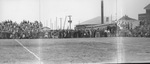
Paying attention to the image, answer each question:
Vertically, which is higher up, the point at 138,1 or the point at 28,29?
the point at 138,1

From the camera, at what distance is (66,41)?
6.15 m

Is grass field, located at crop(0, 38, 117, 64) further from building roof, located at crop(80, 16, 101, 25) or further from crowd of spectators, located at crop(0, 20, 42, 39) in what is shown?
building roof, located at crop(80, 16, 101, 25)

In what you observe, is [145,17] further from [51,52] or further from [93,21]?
[51,52]

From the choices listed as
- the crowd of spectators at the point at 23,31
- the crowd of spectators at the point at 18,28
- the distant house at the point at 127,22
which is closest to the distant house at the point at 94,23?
the crowd of spectators at the point at 23,31

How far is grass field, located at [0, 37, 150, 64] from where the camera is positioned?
16.1ft

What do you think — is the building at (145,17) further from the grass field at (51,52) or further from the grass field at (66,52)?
the grass field at (51,52)

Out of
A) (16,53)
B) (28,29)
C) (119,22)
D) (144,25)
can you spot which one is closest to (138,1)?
(119,22)

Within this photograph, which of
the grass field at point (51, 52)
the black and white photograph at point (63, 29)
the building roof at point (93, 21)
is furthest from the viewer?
the building roof at point (93, 21)

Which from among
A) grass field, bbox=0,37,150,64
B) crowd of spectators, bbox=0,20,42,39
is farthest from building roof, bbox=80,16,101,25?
crowd of spectators, bbox=0,20,42,39

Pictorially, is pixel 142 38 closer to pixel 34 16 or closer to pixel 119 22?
pixel 119 22

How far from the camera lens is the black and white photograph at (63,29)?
4988mm

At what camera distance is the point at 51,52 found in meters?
5.34

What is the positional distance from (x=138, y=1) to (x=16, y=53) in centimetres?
299

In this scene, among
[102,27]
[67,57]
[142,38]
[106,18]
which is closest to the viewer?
[67,57]
